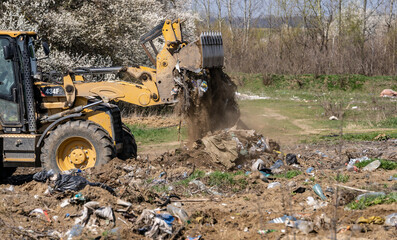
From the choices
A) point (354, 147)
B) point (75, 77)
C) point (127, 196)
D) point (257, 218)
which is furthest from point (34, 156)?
point (354, 147)

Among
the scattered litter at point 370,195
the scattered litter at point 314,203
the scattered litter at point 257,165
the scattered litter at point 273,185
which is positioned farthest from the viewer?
the scattered litter at point 257,165

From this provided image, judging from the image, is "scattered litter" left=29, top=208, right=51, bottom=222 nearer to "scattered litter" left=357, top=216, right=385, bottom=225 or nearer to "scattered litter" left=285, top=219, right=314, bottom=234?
"scattered litter" left=285, top=219, right=314, bottom=234

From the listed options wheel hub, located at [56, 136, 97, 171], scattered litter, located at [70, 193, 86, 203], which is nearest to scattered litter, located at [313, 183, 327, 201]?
scattered litter, located at [70, 193, 86, 203]

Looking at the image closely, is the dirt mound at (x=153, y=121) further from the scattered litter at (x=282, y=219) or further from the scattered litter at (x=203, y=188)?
the scattered litter at (x=282, y=219)

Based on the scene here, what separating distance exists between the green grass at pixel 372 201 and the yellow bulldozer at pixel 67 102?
16.1 ft

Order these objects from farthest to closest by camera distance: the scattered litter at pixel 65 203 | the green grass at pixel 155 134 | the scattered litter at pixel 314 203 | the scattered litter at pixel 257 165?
the green grass at pixel 155 134
the scattered litter at pixel 257 165
the scattered litter at pixel 314 203
the scattered litter at pixel 65 203

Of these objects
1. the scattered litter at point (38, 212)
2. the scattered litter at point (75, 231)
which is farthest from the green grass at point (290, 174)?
the scattered litter at point (38, 212)

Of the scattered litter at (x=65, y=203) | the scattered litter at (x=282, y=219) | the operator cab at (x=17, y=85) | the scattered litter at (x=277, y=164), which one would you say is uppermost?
the operator cab at (x=17, y=85)

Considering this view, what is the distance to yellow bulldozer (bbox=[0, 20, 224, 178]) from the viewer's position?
397 inches

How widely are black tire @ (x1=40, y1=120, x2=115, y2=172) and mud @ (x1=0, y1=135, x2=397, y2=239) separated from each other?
0.26 m

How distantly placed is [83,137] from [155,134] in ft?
24.2

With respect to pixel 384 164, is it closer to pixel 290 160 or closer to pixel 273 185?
pixel 290 160

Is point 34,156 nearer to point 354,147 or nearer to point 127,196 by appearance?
point 127,196

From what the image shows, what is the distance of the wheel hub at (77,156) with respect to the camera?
405 inches
